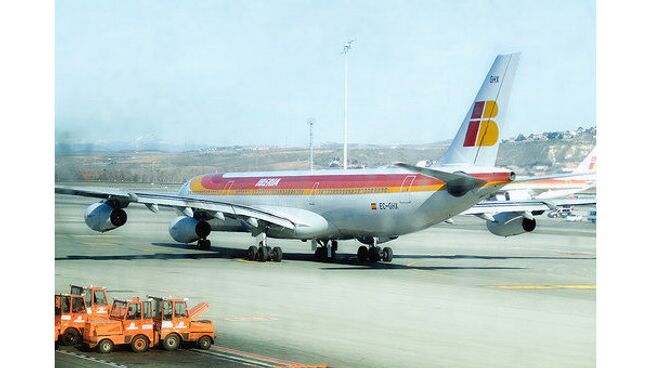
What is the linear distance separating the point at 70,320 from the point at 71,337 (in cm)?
33

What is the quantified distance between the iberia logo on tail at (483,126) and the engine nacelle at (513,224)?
5.64m

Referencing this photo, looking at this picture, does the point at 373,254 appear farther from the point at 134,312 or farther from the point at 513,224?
the point at 134,312

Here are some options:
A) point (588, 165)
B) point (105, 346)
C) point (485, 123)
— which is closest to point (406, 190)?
point (485, 123)

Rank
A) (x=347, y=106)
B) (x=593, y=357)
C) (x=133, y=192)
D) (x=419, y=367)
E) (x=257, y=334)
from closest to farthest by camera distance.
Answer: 1. (x=419, y=367)
2. (x=593, y=357)
3. (x=257, y=334)
4. (x=347, y=106)
5. (x=133, y=192)

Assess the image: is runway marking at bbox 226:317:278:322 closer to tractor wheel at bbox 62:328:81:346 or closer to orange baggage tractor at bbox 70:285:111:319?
orange baggage tractor at bbox 70:285:111:319

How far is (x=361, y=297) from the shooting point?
2511cm

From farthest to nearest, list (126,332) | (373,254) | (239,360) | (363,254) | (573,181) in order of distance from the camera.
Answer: (363,254), (373,254), (573,181), (126,332), (239,360)

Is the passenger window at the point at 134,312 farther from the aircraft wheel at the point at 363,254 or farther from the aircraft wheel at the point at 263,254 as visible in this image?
the aircraft wheel at the point at 363,254

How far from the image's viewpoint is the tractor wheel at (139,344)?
65.3 feet

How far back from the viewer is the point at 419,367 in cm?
1852
